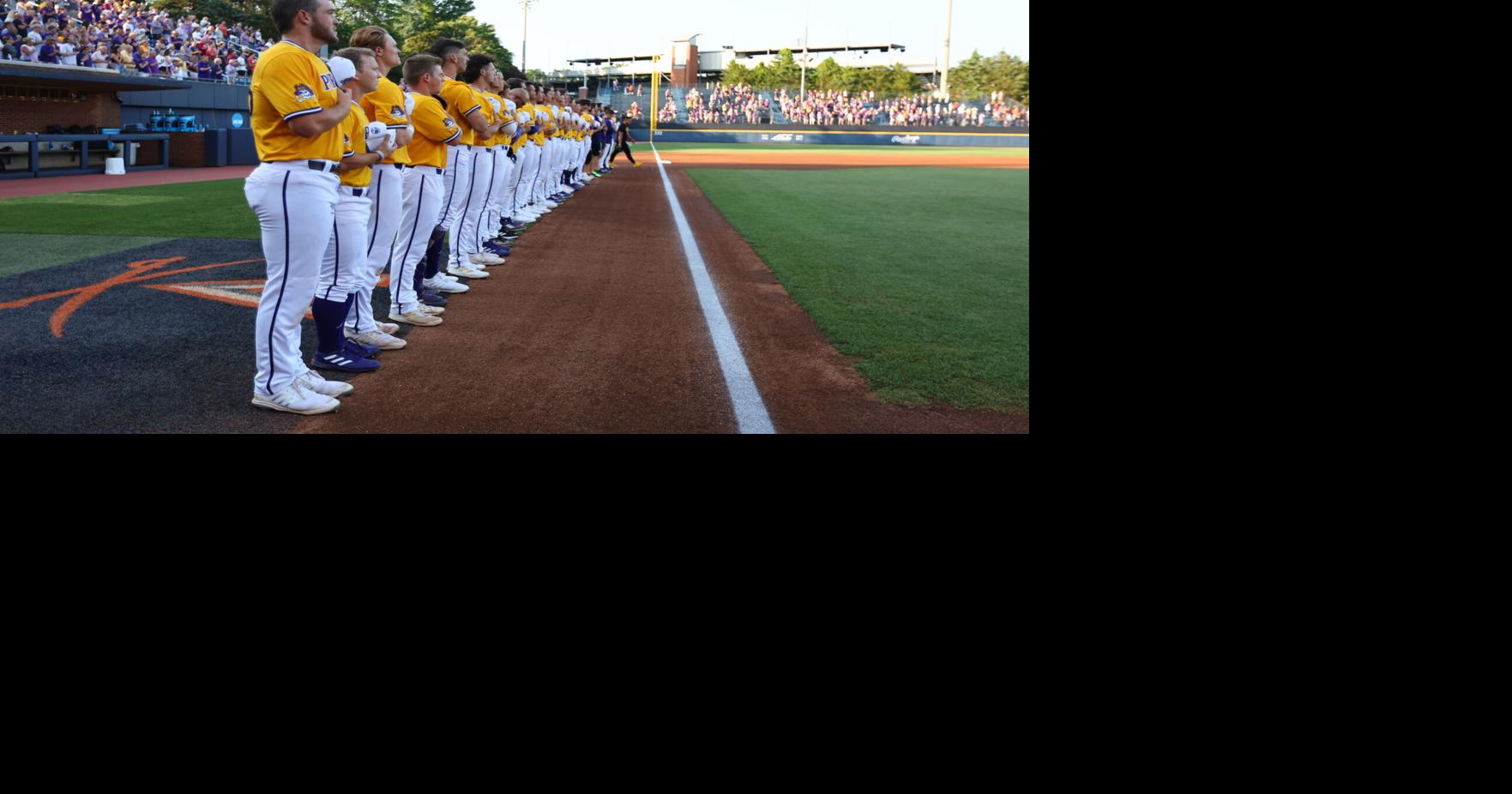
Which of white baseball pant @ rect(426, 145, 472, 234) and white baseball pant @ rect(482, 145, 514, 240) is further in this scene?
white baseball pant @ rect(482, 145, 514, 240)

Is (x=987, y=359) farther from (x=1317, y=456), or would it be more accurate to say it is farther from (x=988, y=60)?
(x=988, y=60)

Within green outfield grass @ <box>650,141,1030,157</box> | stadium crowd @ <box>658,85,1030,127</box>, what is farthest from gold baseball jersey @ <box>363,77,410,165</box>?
stadium crowd @ <box>658,85,1030,127</box>

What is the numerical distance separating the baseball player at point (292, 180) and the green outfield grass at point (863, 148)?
35967 millimetres

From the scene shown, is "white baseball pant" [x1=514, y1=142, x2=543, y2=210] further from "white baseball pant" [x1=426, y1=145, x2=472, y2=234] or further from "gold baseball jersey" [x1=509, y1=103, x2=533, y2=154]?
"white baseball pant" [x1=426, y1=145, x2=472, y2=234]

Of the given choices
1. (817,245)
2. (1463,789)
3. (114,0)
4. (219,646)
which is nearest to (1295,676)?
(1463,789)

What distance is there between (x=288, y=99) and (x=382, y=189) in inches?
69.4

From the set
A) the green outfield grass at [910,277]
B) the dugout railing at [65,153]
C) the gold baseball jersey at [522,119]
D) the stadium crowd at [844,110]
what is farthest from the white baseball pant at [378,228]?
the stadium crowd at [844,110]

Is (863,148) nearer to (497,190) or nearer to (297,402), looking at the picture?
(497,190)

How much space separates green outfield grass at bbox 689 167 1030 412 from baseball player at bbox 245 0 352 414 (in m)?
2.71

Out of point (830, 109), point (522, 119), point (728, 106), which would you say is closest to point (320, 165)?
point (522, 119)

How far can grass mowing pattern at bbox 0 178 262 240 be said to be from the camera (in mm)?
10812

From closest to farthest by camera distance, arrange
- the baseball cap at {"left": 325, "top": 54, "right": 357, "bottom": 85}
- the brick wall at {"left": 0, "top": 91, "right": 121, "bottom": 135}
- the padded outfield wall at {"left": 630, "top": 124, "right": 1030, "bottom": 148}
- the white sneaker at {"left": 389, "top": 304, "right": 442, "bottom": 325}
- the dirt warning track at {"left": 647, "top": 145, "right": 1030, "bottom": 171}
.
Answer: the baseball cap at {"left": 325, "top": 54, "right": 357, "bottom": 85} → the white sneaker at {"left": 389, "top": 304, "right": 442, "bottom": 325} → the brick wall at {"left": 0, "top": 91, "right": 121, "bottom": 135} → the dirt warning track at {"left": 647, "top": 145, "right": 1030, "bottom": 171} → the padded outfield wall at {"left": 630, "top": 124, "right": 1030, "bottom": 148}

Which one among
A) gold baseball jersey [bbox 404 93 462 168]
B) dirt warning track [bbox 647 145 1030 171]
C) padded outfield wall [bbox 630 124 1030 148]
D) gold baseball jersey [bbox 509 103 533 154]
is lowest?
gold baseball jersey [bbox 404 93 462 168]

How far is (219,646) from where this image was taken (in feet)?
7.35
